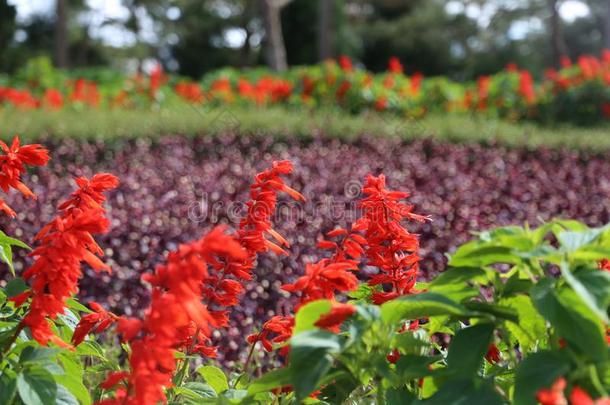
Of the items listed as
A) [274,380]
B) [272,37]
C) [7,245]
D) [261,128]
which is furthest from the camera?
[272,37]

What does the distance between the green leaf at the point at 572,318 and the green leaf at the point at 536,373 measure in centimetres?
4

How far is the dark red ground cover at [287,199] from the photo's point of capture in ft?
14.3

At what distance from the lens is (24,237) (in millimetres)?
4391

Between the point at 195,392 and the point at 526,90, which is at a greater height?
the point at 526,90

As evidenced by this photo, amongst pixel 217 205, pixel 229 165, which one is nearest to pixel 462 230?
pixel 217 205

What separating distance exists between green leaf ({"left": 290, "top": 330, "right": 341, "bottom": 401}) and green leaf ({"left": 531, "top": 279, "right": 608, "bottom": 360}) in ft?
1.14

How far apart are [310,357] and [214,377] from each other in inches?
23.5

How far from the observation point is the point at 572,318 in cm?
137

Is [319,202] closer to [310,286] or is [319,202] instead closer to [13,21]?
[310,286]

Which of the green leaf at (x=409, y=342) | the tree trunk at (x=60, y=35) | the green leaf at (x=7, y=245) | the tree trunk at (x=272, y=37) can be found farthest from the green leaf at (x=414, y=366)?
the tree trunk at (x=60, y=35)

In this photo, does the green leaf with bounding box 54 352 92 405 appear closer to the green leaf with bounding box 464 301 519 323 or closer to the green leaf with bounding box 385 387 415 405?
the green leaf with bounding box 385 387 415 405

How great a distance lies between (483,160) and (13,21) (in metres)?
21.1

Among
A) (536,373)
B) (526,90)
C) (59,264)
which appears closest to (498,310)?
(536,373)

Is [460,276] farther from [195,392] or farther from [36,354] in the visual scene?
[36,354]
